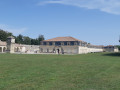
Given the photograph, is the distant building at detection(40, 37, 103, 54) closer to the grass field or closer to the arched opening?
the arched opening

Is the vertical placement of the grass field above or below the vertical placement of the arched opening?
below

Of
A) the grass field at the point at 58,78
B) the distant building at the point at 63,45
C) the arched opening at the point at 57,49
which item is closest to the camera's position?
the grass field at the point at 58,78

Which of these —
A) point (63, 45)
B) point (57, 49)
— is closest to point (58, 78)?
point (63, 45)

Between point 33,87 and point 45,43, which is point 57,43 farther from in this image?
point 33,87

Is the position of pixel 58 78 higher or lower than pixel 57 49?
lower

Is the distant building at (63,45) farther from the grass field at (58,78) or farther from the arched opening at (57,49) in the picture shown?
the grass field at (58,78)

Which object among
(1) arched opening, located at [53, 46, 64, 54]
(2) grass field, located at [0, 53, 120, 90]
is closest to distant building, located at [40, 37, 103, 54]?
(1) arched opening, located at [53, 46, 64, 54]

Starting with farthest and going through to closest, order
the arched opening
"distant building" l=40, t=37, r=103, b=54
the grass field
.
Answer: the arched opening, "distant building" l=40, t=37, r=103, b=54, the grass field

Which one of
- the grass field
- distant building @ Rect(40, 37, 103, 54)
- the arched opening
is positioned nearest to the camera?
the grass field

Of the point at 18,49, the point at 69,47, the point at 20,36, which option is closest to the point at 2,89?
the point at 69,47

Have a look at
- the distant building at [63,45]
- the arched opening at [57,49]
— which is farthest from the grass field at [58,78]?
the arched opening at [57,49]

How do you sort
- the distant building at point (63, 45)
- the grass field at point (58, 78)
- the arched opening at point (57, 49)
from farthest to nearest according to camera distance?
the arched opening at point (57, 49), the distant building at point (63, 45), the grass field at point (58, 78)

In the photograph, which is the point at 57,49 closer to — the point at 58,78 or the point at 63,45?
the point at 63,45

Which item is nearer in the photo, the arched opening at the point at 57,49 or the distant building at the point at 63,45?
the distant building at the point at 63,45
